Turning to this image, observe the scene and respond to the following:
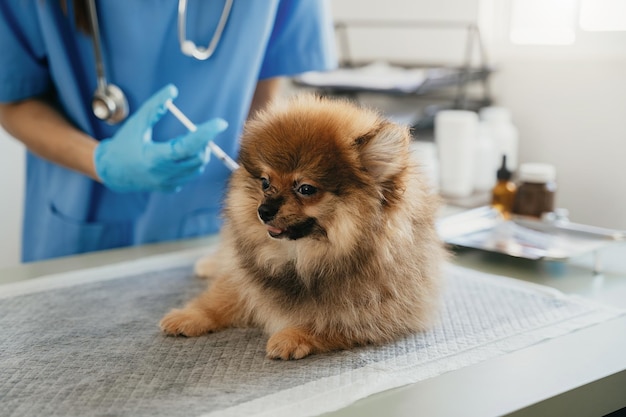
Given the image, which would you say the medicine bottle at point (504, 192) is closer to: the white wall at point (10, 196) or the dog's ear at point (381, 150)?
the dog's ear at point (381, 150)

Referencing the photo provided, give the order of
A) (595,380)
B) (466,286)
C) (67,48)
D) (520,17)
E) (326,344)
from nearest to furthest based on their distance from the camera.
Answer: (595,380) < (326,344) < (466,286) < (67,48) < (520,17)

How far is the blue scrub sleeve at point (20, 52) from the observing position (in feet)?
4.61

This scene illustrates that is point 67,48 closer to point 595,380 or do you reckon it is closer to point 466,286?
point 466,286

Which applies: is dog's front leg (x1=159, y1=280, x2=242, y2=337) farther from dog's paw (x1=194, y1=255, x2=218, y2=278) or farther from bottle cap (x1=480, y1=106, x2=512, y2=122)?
bottle cap (x1=480, y1=106, x2=512, y2=122)

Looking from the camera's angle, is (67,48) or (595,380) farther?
(67,48)

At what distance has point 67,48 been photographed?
57.6 inches

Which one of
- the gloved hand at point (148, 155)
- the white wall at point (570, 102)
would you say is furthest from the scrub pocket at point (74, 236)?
the white wall at point (570, 102)

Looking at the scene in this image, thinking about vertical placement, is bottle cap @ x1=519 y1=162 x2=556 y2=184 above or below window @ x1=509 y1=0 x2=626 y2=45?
below

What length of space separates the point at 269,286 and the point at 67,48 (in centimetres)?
74

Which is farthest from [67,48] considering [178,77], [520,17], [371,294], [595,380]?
[520,17]

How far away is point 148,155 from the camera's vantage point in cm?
132

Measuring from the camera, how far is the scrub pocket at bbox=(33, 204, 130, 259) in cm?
156

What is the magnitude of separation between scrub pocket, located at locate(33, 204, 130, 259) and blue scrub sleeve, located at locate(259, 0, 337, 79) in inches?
20.0

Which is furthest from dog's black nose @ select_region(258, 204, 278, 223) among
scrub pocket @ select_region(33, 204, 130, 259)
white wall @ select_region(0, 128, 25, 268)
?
white wall @ select_region(0, 128, 25, 268)
